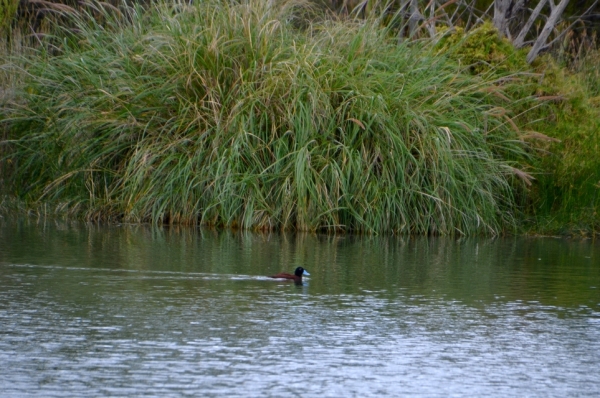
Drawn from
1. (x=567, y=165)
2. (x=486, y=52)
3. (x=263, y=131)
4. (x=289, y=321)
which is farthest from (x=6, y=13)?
(x=289, y=321)

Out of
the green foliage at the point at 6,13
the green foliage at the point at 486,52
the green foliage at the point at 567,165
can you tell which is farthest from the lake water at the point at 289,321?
the green foliage at the point at 6,13

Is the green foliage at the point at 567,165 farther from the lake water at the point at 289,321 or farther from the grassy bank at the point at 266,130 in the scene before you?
the lake water at the point at 289,321

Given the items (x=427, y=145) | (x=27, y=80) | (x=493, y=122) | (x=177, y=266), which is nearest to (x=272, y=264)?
(x=177, y=266)

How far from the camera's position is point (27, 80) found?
1428cm

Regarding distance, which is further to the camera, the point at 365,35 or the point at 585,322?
the point at 365,35

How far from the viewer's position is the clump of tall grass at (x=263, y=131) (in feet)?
39.5

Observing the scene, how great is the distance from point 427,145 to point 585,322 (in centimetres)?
588

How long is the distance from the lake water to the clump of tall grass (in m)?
1.63

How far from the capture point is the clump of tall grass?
39.5 ft

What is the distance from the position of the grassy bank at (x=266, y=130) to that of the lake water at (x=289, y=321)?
163 centimetres

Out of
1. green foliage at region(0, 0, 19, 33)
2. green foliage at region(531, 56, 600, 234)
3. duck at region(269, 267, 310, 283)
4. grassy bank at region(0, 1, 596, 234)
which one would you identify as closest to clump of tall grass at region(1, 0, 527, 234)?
grassy bank at region(0, 1, 596, 234)

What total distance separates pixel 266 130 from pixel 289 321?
6.23 meters

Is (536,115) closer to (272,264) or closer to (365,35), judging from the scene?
(365,35)

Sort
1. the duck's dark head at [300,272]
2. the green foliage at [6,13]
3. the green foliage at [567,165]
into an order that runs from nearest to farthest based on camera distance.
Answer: the duck's dark head at [300,272] < the green foliage at [567,165] < the green foliage at [6,13]
